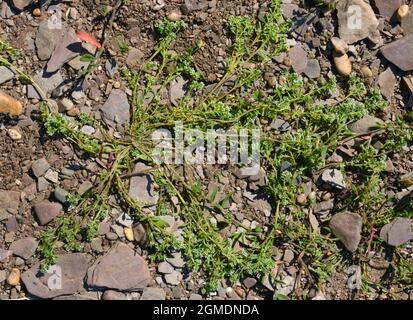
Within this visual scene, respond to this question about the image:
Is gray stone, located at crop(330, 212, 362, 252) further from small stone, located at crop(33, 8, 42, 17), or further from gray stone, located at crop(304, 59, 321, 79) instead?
small stone, located at crop(33, 8, 42, 17)

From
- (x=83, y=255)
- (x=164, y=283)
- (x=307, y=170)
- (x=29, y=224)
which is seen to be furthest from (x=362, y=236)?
(x=29, y=224)

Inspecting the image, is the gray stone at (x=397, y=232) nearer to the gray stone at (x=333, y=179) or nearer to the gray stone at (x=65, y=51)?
the gray stone at (x=333, y=179)

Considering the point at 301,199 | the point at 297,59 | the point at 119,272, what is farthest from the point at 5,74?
the point at 301,199

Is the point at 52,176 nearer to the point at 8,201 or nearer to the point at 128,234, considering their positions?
the point at 8,201

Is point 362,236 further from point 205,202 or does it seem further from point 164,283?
point 164,283

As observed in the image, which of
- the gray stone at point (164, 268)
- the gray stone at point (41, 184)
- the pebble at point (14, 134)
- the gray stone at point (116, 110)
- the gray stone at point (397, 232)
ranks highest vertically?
the gray stone at point (116, 110)

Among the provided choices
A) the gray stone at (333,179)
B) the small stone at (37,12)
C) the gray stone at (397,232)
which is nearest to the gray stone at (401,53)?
the gray stone at (333,179)
